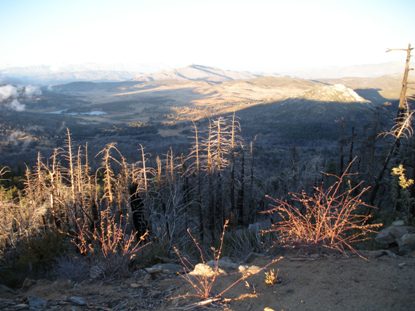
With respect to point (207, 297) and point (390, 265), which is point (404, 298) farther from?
point (207, 297)

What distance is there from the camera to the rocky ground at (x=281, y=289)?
14.0ft

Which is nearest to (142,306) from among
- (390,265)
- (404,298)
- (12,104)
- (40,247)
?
(404,298)

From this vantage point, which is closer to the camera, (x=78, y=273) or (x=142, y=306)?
(x=142, y=306)

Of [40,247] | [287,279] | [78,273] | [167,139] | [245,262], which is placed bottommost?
[167,139]

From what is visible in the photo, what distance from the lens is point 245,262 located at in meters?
6.54

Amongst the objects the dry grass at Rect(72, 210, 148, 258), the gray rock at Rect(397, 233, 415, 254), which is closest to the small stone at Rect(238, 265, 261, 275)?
the dry grass at Rect(72, 210, 148, 258)

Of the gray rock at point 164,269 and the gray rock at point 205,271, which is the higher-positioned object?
the gray rock at point 205,271

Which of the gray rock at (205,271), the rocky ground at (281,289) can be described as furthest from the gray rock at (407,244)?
the gray rock at (205,271)

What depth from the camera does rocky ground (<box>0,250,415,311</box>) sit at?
427 cm

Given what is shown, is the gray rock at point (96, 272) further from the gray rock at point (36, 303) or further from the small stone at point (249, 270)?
the small stone at point (249, 270)

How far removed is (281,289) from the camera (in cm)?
472

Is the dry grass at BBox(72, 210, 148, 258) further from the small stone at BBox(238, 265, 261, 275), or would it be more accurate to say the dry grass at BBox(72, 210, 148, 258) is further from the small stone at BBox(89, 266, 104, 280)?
the small stone at BBox(238, 265, 261, 275)

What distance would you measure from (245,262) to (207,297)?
82.2 inches

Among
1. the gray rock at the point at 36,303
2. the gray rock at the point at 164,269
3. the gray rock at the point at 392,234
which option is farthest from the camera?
the gray rock at the point at 392,234
